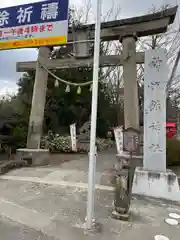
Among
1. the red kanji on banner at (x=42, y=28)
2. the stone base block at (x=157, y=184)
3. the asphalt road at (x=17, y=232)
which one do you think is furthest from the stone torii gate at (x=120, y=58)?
the asphalt road at (x=17, y=232)

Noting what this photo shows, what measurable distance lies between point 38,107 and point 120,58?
3740 millimetres

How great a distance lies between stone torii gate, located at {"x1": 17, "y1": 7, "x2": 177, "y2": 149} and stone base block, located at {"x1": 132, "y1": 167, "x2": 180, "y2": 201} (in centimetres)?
281

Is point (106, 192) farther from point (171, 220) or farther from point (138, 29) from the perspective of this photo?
point (138, 29)

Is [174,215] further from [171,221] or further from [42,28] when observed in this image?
[42,28]

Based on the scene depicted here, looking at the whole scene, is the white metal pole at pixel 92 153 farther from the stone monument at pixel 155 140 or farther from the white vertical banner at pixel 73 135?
the white vertical banner at pixel 73 135

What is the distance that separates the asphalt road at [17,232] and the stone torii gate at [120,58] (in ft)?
16.9

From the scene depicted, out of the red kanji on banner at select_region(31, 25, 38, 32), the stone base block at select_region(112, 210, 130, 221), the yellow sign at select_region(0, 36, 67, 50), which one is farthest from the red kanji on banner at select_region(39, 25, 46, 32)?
the stone base block at select_region(112, 210, 130, 221)

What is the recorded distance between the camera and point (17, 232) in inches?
127

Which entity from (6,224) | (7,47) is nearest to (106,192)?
(6,224)

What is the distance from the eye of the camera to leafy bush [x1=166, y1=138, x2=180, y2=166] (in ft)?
30.6

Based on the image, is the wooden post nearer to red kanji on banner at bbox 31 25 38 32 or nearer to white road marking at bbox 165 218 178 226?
red kanji on banner at bbox 31 25 38 32

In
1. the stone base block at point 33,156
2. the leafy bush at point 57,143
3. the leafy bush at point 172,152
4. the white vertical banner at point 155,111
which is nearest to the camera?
the white vertical banner at point 155,111

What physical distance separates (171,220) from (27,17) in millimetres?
6442

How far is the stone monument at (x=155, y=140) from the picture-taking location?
4852 millimetres
